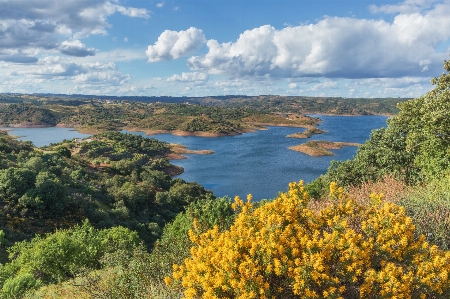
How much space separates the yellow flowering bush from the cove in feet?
131

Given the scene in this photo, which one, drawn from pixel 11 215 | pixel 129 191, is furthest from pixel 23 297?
pixel 129 191

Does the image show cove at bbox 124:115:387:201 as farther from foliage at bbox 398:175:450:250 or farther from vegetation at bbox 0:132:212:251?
foliage at bbox 398:175:450:250

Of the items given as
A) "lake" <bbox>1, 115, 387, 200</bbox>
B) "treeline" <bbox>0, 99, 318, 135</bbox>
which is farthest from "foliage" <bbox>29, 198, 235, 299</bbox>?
"treeline" <bbox>0, 99, 318, 135</bbox>

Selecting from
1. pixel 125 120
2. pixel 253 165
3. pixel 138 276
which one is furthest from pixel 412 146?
pixel 125 120

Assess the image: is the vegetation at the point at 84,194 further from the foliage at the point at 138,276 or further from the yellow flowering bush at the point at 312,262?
the yellow flowering bush at the point at 312,262

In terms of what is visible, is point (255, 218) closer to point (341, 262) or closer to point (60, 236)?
point (341, 262)

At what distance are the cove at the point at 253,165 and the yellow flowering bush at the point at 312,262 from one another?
39.9 meters

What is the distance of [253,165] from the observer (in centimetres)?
6919

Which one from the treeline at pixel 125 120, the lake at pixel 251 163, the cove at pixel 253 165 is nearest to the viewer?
the cove at pixel 253 165

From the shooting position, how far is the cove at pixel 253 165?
180 feet

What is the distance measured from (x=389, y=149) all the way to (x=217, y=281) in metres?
18.5

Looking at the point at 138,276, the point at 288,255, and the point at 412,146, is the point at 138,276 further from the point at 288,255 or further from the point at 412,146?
the point at 412,146

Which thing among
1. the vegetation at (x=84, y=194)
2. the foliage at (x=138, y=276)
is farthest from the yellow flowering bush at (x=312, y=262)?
the vegetation at (x=84, y=194)

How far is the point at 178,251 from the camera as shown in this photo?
7.95 m
